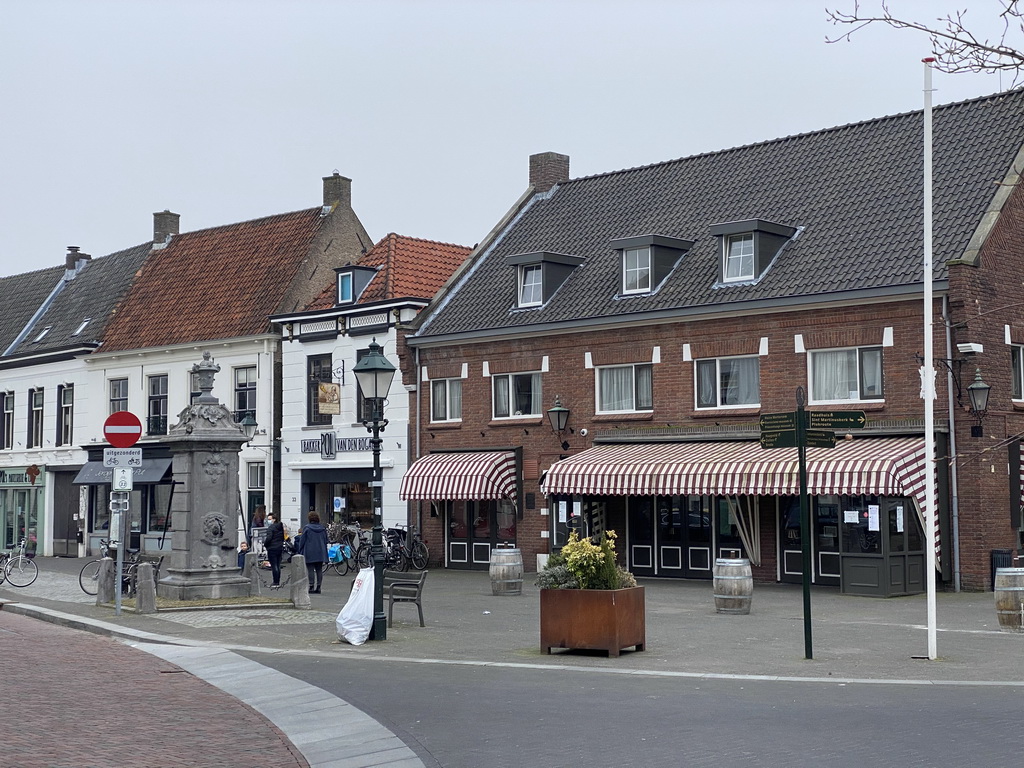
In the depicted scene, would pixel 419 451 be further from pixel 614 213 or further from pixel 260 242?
pixel 260 242

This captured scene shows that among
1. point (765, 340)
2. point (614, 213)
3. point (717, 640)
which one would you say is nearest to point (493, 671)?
point (717, 640)

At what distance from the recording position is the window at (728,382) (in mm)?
27797

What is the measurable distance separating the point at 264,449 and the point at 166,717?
1068 inches

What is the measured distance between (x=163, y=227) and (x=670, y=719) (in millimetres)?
39741

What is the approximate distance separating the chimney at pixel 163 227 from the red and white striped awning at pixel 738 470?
23.1 m

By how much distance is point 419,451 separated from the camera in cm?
3462

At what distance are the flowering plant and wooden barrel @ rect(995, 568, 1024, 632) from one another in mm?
5985

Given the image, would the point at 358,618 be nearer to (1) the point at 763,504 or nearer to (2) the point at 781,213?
(1) the point at 763,504

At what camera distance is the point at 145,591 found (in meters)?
21.2

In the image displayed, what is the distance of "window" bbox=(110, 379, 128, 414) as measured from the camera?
140ft

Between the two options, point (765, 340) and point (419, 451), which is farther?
point (419, 451)

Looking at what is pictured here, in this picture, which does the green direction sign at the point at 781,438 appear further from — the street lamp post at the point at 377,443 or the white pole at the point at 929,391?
the street lamp post at the point at 377,443

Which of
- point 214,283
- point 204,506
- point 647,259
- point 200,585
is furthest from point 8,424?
point 647,259

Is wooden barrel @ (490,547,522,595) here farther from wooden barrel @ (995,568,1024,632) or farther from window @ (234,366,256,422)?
window @ (234,366,256,422)
